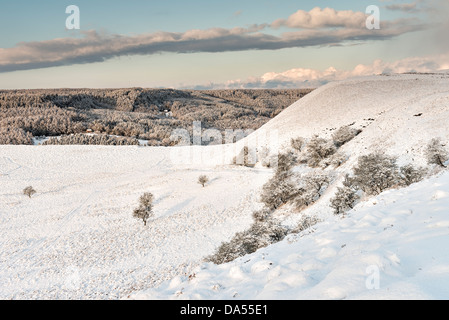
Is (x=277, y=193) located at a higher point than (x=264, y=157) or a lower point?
lower

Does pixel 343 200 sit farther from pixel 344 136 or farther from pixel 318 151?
pixel 344 136

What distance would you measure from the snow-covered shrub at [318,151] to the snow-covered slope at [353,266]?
25.3 metres

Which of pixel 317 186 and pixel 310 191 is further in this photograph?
pixel 317 186

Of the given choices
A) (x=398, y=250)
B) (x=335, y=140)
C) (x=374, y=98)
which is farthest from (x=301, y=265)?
(x=374, y=98)

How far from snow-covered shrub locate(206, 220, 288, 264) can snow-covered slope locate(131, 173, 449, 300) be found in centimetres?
461

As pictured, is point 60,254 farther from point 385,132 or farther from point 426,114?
point 426,114

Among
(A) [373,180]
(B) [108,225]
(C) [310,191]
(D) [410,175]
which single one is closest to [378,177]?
(A) [373,180]

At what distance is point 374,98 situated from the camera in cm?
6041

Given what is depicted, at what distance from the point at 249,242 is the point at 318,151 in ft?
81.3

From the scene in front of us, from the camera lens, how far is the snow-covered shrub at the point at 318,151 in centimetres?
3619

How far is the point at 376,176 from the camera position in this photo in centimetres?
2108

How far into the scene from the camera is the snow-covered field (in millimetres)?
6633

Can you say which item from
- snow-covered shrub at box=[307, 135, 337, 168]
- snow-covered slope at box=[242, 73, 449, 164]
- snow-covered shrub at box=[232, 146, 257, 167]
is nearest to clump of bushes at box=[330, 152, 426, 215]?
snow-covered slope at box=[242, 73, 449, 164]

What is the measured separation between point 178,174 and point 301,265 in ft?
141
